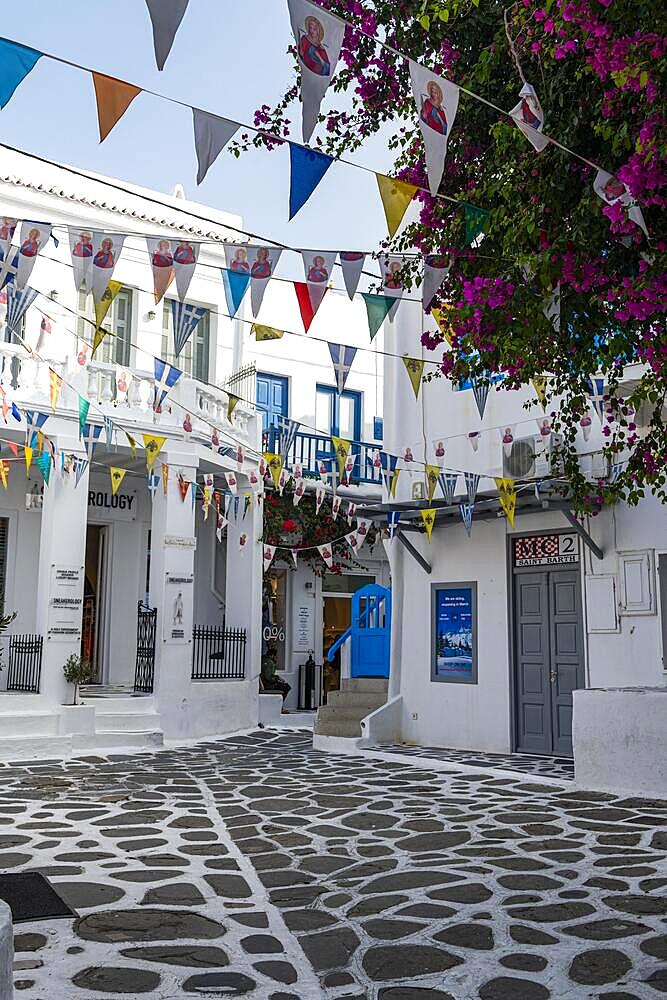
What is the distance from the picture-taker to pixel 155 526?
14.7 metres

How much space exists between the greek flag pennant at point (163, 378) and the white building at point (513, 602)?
350 cm

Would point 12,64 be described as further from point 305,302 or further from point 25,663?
point 25,663

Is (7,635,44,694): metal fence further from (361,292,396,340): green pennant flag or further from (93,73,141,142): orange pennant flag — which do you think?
(93,73,141,142): orange pennant flag

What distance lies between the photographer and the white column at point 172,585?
14.2 metres

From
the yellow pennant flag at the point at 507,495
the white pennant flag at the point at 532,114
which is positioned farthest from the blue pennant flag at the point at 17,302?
the white pennant flag at the point at 532,114

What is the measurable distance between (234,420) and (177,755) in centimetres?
614

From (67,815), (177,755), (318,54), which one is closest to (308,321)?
(318,54)

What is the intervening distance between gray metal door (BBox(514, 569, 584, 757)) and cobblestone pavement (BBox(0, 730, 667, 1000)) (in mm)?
1749

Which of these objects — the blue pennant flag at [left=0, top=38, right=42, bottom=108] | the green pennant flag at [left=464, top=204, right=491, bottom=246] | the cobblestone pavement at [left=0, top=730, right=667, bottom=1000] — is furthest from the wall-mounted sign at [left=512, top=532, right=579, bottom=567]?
the blue pennant flag at [left=0, top=38, right=42, bottom=108]

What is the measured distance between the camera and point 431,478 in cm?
1234

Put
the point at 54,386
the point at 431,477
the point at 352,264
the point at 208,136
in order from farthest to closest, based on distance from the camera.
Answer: the point at 54,386 → the point at 431,477 → the point at 352,264 → the point at 208,136

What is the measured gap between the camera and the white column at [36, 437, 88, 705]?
1312 cm

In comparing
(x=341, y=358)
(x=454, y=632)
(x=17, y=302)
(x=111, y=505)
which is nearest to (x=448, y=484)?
(x=454, y=632)

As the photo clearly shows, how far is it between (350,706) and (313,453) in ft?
24.4
